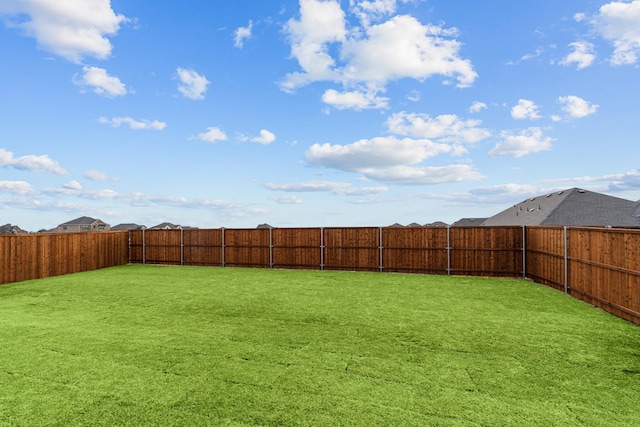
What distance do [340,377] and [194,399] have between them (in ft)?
4.89

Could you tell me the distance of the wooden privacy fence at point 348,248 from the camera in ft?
41.2

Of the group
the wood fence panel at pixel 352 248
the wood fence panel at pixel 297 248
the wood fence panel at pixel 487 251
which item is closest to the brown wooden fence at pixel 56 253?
the wood fence panel at pixel 297 248

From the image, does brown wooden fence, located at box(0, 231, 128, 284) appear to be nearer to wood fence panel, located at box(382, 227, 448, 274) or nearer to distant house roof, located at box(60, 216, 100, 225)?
wood fence panel, located at box(382, 227, 448, 274)

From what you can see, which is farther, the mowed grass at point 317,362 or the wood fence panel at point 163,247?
the wood fence panel at point 163,247

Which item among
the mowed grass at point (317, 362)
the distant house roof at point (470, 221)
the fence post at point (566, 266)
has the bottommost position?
the mowed grass at point (317, 362)

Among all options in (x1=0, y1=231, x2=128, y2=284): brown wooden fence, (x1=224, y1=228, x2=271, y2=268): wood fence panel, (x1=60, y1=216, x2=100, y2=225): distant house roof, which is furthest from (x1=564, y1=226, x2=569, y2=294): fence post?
(x1=60, y1=216, x2=100, y2=225): distant house roof

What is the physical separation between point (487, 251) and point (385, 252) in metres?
3.56

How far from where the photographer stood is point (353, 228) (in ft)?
46.5

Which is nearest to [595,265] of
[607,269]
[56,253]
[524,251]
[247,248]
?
[607,269]

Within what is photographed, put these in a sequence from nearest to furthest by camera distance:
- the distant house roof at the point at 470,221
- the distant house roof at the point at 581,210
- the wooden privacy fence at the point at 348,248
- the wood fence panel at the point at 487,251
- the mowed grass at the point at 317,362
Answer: the mowed grass at the point at 317,362
the wood fence panel at the point at 487,251
the wooden privacy fence at the point at 348,248
the distant house roof at the point at 581,210
the distant house roof at the point at 470,221

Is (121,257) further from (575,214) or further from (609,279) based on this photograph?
(575,214)

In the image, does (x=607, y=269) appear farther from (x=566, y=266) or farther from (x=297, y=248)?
(x=297, y=248)

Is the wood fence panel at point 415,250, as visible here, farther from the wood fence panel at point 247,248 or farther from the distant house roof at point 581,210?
the distant house roof at point 581,210

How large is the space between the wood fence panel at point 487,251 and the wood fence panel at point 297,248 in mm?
5176
